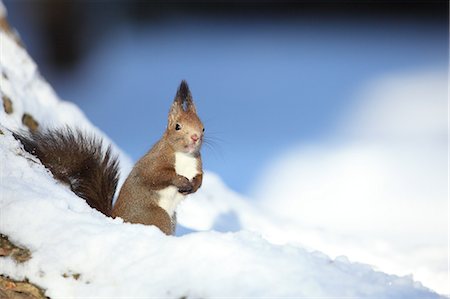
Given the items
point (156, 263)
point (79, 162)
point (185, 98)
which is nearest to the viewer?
point (156, 263)

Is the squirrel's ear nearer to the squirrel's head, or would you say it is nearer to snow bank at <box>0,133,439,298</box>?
the squirrel's head

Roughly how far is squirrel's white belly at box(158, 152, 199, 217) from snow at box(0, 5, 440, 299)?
1.95 feet

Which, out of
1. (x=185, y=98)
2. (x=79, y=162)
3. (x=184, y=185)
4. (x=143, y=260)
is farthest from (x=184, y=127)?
(x=143, y=260)

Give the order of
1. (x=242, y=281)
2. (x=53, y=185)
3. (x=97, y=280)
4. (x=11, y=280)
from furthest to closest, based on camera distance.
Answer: (x=53, y=185), (x=11, y=280), (x=97, y=280), (x=242, y=281)

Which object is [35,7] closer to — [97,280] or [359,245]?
[359,245]

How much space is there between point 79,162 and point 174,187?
37 cm

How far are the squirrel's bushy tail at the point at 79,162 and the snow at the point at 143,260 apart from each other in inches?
13.1

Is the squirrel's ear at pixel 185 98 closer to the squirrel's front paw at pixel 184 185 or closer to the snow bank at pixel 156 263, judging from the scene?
the squirrel's front paw at pixel 184 185

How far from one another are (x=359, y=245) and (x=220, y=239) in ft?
7.40

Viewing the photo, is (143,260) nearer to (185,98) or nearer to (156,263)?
(156,263)

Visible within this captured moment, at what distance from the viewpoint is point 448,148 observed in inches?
304

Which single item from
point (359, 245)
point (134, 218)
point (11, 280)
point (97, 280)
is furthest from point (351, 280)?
point (359, 245)

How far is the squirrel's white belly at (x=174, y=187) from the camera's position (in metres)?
3.10

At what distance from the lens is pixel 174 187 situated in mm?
3102
